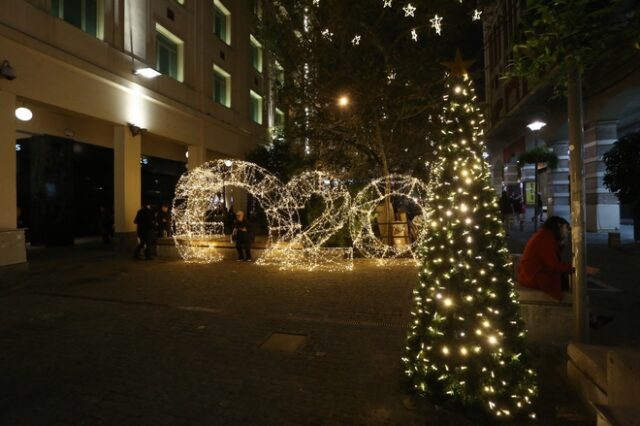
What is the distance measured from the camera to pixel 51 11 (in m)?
11.7

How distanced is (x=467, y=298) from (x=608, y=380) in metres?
1.13

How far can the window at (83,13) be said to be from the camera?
12066mm

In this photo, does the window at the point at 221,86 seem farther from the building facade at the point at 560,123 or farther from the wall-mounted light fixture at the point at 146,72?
the building facade at the point at 560,123

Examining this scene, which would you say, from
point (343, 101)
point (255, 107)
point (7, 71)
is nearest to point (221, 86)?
point (255, 107)

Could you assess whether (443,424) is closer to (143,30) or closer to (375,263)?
(375,263)

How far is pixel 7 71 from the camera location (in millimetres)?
10070

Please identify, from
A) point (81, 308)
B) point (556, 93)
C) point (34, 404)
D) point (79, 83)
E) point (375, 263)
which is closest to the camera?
point (34, 404)

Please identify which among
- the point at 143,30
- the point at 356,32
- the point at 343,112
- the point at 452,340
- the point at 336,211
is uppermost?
the point at 143,30

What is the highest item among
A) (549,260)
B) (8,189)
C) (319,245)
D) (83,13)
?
(83,13)

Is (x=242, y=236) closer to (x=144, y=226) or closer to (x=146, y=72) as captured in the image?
(x=144, y=226)

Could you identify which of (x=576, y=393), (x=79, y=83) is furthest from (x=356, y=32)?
(x=576, y=393)

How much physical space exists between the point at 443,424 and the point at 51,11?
14543mm

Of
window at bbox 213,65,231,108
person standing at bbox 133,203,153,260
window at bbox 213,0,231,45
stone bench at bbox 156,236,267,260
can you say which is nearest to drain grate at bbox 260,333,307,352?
stone bench at bbox 156,236,267,260

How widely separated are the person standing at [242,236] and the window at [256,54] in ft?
53.3
